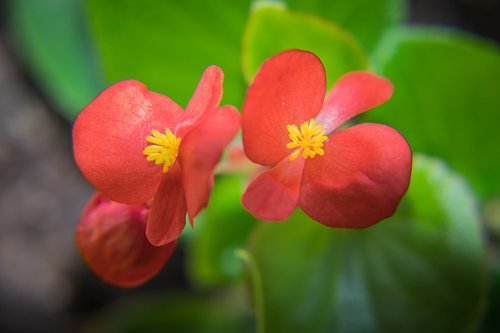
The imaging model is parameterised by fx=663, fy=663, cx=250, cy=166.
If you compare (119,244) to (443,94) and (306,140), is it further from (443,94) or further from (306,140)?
(443,94)

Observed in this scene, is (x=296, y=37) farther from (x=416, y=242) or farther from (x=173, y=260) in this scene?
(x=173, y=260)

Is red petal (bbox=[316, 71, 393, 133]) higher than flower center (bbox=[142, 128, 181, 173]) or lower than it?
higher

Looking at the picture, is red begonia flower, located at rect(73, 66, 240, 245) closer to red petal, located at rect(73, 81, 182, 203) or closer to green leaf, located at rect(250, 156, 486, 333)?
red petal, located at rect(73, 81, 182, 203)

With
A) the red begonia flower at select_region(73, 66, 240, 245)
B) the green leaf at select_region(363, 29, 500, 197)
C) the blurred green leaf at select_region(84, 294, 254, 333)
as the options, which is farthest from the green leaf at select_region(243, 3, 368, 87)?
the blurred green leaf at select_region(84, 294, 254, 333)

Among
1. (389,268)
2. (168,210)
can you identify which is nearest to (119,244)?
(168,210)

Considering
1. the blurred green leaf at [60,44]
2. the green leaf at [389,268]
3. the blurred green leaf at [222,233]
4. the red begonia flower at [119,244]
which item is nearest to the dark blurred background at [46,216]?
the blurred green leaf at [60,44]

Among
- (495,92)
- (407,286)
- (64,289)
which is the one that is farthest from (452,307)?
(64,289)
